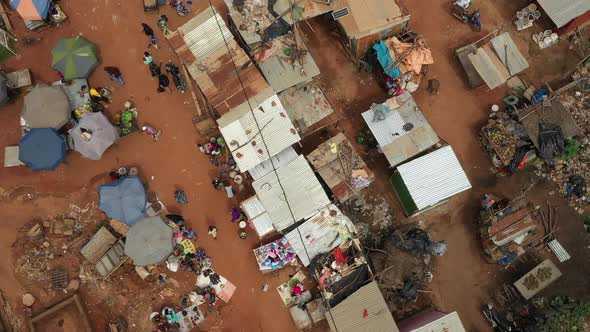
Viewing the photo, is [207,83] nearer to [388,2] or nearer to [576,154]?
[388,2]

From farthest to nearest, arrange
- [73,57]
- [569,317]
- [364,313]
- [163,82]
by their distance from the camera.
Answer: [163,82]
[73,57]
[569,317]
[364,313]

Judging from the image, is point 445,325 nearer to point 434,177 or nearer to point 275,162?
point 434,177

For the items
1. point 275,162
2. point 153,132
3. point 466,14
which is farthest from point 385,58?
point 153,132

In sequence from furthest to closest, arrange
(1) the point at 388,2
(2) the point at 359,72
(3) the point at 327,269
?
(2) the point at 359,72, (1) the point at 388,2, (3) the point at 327,269

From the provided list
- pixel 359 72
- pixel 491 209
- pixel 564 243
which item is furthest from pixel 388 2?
pixel 564 243

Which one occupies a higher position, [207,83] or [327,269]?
[207,83]
